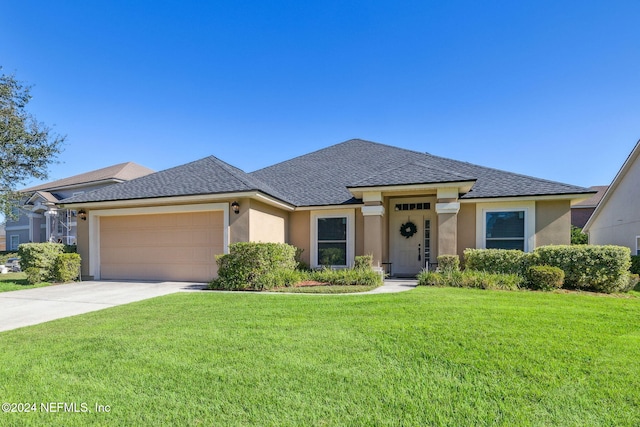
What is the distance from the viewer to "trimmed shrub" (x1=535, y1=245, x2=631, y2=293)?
8.73 meters

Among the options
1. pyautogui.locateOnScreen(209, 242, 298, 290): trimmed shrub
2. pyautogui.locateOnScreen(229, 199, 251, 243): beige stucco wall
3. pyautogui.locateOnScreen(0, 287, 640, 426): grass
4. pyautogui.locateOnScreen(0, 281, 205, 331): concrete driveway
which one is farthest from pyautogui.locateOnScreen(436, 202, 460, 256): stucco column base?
pyautogui.locateOnScreen(0, 281, 205, 331): concrete driveway

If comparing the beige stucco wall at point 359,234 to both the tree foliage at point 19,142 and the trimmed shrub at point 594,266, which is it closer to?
the trimmed shrub at point 594,266

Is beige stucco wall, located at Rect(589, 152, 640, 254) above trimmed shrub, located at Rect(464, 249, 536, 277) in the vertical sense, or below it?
above

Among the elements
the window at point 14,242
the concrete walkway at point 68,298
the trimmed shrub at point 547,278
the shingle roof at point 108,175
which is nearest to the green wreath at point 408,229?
the concrete walkway at point 68,298

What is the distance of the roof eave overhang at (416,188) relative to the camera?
1033 cm

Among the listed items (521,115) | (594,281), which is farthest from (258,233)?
(521,115)

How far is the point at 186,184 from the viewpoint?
11570 millimetres

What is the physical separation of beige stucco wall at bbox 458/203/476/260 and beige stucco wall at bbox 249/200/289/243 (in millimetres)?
6962

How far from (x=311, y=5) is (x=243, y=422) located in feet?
41.0

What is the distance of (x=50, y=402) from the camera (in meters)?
2.92

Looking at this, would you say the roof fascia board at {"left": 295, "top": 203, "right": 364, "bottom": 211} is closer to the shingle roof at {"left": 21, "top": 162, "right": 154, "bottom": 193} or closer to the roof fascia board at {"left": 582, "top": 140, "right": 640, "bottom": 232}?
the roof fascia board at {"left": 582, "top": 140, "right": 640, "bottom": 232}

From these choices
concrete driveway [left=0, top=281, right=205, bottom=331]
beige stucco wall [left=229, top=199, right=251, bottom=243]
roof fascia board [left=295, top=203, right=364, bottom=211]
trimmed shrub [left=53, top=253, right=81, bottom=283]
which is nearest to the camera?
concrete driveway [left=0, top=281, right=205, bottom=331]

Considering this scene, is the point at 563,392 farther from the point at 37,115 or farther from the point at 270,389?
the point at 37,115

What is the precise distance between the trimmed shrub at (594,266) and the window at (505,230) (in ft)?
6.43
